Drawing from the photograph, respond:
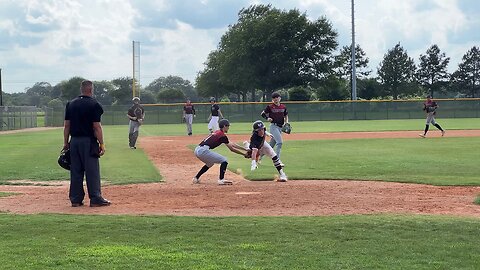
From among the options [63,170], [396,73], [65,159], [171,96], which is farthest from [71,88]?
[65,159]

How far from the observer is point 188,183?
1208 centimetres

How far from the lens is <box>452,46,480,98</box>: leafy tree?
9700 cm

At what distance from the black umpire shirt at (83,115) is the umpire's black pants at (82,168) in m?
0.13

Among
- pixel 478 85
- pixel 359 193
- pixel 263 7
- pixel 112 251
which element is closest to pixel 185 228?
pixel 112 251

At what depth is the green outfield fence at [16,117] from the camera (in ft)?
145

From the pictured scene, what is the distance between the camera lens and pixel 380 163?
15.5m

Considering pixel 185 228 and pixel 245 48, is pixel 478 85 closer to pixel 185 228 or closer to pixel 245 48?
pixel 245 48

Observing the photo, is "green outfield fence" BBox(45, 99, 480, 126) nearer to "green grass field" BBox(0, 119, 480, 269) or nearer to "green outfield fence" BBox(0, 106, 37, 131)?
"green outfield fence" BBox(0, 106, 37, 131)

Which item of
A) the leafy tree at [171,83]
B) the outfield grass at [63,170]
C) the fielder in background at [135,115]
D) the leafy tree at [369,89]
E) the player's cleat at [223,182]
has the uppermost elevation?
the leafy tree at [171,83]

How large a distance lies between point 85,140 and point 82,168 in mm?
457

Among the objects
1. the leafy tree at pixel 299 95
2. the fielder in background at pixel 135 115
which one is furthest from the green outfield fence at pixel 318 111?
the fielder in background at pixel 135 115

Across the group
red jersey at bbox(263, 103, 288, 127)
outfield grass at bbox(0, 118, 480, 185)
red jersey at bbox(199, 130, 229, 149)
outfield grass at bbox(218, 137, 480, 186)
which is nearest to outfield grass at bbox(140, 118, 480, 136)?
outfield grass at bbox(218, 137, 480, 186)

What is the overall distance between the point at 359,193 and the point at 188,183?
3615 millimetres

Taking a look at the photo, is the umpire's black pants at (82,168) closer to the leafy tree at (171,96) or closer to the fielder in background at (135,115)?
the fielder in background at (135,115)
